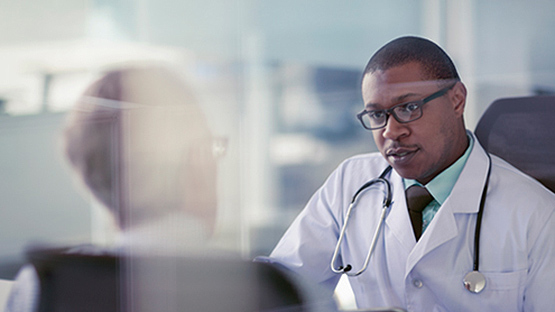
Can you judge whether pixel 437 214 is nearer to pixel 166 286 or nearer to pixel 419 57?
pixel 419 57

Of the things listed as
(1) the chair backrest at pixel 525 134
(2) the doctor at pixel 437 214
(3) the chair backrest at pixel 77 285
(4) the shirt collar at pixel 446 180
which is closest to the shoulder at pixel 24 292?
(3) the chair backrest at pixel 77 285

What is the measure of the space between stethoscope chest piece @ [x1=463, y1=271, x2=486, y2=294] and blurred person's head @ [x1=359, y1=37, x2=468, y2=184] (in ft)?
0.81

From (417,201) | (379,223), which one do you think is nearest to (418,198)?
(417,201)

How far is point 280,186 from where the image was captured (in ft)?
4.80

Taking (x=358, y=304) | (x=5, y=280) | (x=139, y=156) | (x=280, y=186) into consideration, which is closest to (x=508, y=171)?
(x=358, y=304)

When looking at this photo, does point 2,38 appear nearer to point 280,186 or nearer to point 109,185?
point 109,185

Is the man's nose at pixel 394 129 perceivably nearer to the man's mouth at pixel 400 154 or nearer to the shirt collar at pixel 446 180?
the man's mouth at pixel 400 154

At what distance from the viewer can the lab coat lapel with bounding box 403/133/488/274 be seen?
43.4 inches

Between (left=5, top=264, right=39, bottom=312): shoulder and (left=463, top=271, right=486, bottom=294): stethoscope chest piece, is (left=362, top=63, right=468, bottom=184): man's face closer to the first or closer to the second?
(left=463, top=271, right=486, bottom=294): stethoscope chest piece

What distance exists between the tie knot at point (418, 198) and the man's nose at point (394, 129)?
0.17 metres

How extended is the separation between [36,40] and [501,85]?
1101mm

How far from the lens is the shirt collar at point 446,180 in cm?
118

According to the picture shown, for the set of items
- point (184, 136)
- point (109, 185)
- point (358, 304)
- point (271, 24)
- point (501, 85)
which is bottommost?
point (358, 304)

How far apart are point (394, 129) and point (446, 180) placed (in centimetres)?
20
